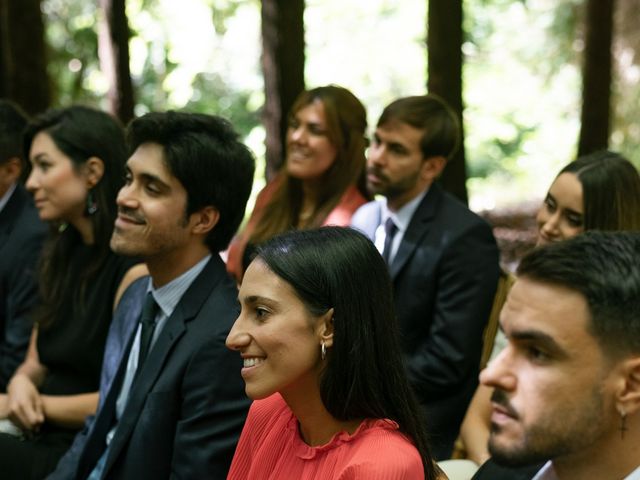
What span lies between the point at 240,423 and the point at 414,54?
14816 mm

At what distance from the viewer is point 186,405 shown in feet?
9.84

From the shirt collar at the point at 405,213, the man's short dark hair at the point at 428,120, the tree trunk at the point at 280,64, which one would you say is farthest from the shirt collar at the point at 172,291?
the tree trunk at the point at 280,64

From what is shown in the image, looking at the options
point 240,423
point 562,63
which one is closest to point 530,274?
point 240,423

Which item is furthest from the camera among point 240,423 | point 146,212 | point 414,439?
point 146,212

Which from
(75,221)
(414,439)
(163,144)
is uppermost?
(163,144)

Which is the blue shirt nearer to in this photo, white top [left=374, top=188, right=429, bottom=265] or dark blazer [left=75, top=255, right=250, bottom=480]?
dark blazer [left=75, top=255, right=250, bottom=480]

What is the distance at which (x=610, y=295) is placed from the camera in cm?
189

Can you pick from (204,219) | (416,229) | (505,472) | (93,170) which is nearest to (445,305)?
(416,229)

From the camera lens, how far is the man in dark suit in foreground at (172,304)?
9.88 feet

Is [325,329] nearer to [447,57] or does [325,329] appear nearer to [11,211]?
[11,211]

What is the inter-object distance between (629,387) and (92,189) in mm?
2855

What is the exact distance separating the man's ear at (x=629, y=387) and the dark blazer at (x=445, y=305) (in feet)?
7.25

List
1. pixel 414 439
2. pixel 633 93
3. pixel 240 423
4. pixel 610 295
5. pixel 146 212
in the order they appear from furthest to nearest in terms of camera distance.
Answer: pixel 633 93
pixel 146 212
pixel 240 423
pixel 414 439
pixel 610 295

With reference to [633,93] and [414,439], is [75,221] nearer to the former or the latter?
[414,439]
